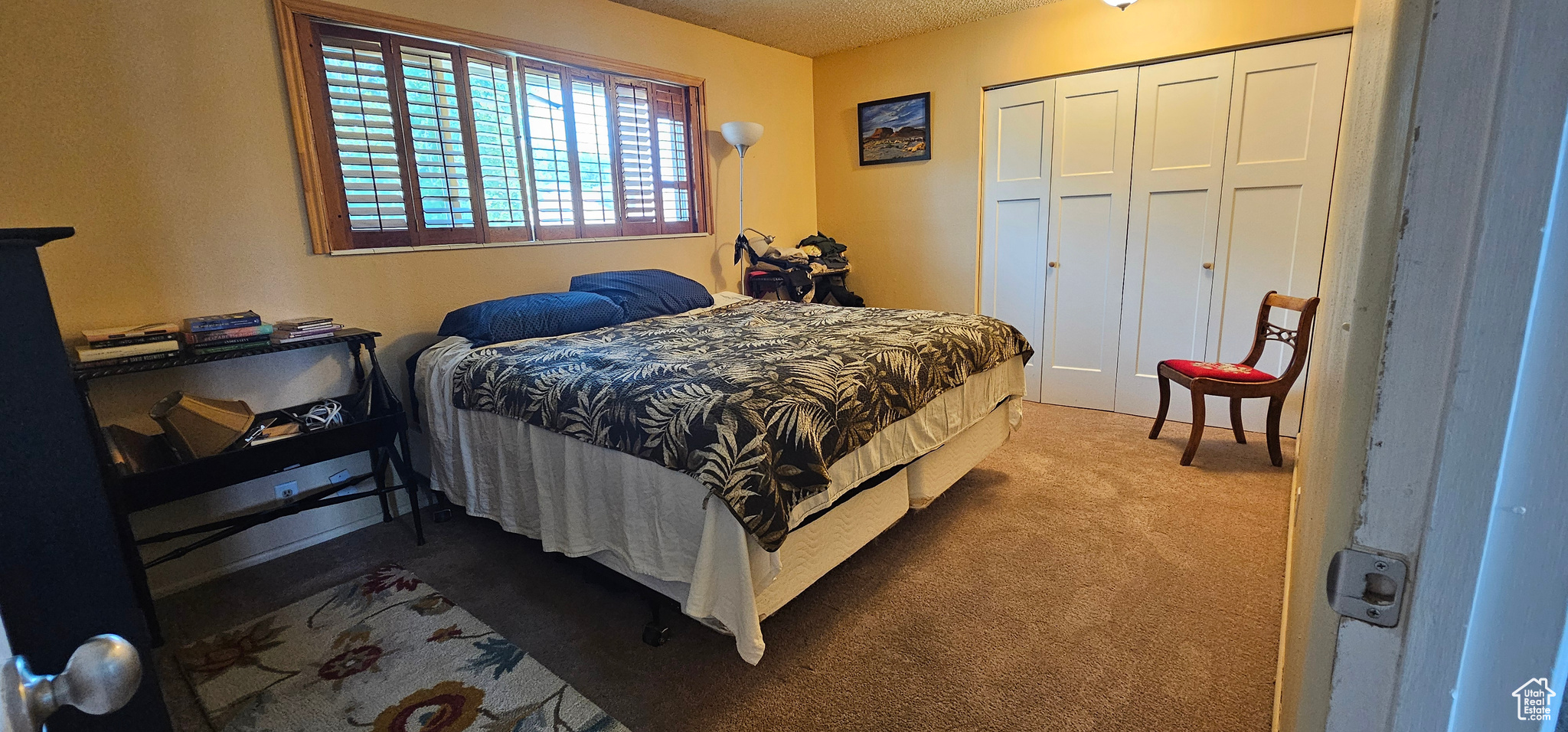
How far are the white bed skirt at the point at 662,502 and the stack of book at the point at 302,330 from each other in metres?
0.36

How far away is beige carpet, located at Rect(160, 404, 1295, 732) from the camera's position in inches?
63.8

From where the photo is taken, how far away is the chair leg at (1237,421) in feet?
10.7

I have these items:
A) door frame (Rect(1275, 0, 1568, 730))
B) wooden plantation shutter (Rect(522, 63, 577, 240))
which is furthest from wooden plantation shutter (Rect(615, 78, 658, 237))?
door frame (Rect(1275, 0, 1568, 730))

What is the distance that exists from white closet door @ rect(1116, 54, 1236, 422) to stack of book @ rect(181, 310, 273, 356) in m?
4.27

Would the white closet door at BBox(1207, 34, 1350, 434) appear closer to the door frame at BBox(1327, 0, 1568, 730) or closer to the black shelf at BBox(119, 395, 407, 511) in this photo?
the door frame at BBox(1327, 0, 1568, 730)

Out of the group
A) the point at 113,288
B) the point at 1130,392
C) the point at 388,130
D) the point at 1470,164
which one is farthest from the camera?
the point at 1130,392

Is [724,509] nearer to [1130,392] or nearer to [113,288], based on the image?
[113,288]

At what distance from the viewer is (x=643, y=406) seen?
1.74 m

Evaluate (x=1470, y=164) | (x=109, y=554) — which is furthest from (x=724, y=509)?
(x=1470, y=164)

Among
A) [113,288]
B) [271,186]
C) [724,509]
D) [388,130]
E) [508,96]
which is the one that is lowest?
[724,509]

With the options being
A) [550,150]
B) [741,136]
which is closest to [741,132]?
[741,136]

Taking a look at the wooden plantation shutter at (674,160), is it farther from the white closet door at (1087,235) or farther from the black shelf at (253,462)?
the white closet door at (1087,235)

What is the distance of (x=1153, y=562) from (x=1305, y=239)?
2.21 meters

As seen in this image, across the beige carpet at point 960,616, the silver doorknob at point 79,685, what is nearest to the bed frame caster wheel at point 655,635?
the beige carpet at point 960,616
